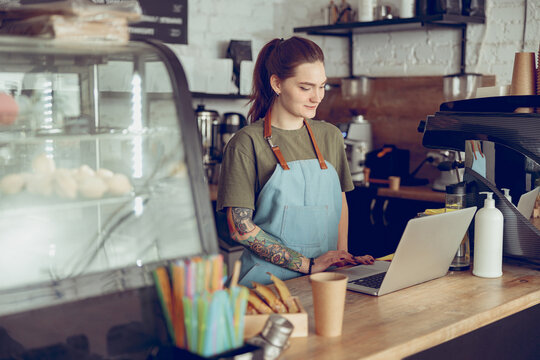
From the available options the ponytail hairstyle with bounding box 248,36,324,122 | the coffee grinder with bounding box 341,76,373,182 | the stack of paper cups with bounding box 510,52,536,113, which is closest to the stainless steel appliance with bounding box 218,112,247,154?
the coffee grinder with bounding box 341,76,373,182

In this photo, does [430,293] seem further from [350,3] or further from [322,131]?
[350,3]

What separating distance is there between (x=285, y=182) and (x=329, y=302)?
92 centimetres

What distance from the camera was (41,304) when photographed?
118 centimetres

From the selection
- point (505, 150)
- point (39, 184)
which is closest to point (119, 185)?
point (39, 184)

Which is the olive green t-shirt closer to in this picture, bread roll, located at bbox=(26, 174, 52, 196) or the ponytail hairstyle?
the ponytail hairstyle

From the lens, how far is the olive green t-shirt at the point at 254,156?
2.19 meters

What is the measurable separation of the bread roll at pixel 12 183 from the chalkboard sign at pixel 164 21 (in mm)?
3190

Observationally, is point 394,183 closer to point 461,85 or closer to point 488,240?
point 461,85

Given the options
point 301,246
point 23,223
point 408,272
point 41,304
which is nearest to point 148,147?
point 23,223

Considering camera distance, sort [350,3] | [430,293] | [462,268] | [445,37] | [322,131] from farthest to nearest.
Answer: [350,3]
[445,37]
[322,131]
[462,268]
[430,293]

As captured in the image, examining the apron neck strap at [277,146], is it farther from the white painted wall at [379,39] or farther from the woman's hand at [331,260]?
the white painted wall at [379,39]

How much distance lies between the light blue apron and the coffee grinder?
6.06 feet

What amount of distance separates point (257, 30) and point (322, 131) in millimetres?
2777

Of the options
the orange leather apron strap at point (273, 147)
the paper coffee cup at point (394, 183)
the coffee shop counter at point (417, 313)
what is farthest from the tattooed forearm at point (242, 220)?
the paper coffee cup at point (394, 183)
